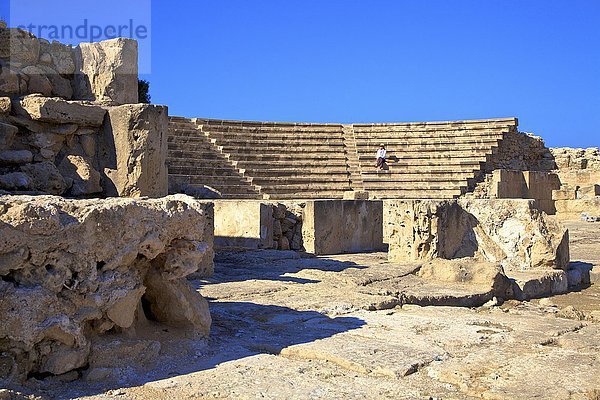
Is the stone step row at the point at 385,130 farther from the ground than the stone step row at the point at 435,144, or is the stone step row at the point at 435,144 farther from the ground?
the stone step row at the point at 385,130

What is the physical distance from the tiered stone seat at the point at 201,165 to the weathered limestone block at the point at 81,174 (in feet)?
25.8

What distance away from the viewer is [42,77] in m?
6.66

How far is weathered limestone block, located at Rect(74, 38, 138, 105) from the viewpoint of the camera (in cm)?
698

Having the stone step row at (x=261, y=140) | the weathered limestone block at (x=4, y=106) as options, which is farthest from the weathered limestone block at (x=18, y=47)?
the stone step row at (x=261, y=140)

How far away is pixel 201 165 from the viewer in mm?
15992

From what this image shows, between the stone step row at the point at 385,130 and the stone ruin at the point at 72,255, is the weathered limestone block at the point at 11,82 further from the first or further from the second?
the stone step row at the point at 385,130

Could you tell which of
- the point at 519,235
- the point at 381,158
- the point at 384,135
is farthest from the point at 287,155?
the point at 519,235

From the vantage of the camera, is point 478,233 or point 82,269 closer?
point 82,269

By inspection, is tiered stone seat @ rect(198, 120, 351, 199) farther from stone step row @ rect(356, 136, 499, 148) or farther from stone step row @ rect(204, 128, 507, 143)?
stone step row @ rect(356, 136, 499, 148)

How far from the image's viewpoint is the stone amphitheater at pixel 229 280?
116 inches

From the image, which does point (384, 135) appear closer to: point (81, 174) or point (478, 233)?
point (478, 233)

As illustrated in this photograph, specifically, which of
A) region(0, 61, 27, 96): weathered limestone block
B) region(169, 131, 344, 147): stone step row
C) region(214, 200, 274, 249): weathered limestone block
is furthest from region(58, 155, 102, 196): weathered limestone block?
region(169, 131, 344, 147): stone step row

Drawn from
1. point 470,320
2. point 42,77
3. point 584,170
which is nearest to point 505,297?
point 470,320

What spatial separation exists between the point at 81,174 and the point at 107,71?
154cm
